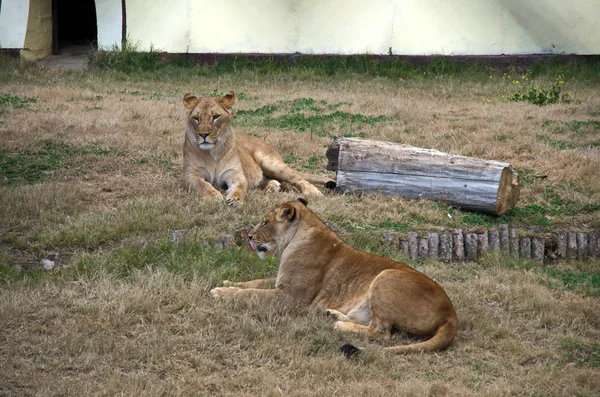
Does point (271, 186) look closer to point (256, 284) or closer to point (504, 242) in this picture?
point (504, 242)

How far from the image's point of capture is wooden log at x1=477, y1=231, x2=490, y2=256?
27.2 feet

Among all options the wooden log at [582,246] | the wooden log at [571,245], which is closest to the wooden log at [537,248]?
the wooden log at [571,245]

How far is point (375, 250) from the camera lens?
8.01 meters

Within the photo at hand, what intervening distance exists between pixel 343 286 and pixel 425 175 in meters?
3.11

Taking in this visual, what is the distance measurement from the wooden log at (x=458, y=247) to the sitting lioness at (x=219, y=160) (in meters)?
1.79

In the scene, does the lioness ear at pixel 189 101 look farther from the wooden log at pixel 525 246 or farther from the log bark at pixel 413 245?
the wooden log at pixel 525 246

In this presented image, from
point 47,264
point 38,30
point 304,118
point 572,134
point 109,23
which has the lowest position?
point 47,264

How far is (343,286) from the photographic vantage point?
638cm

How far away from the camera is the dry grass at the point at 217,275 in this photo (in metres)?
5.44

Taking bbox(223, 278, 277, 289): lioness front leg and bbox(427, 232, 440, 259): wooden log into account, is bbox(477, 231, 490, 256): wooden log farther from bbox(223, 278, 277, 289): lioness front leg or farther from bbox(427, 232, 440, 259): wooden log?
bbox(223, 278, 277, 289): lioness front leg

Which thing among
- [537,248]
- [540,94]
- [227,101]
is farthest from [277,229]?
[540,94]

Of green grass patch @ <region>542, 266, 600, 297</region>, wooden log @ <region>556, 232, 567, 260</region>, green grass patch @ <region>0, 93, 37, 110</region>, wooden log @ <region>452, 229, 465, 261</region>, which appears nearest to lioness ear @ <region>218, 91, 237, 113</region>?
wooden log @ <region>452, 229, 465, 261</region>

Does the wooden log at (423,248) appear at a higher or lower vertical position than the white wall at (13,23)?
lower

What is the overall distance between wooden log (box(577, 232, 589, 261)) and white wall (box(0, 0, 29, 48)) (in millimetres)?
A: 11987
